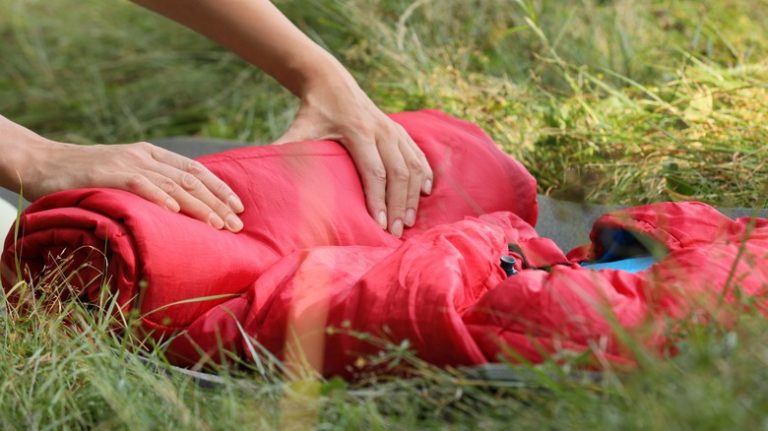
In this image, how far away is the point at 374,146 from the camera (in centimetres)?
204

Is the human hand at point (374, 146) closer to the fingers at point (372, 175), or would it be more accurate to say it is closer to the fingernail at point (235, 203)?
the fingers at point (372, 175)

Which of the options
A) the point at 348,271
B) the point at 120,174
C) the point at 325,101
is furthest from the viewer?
the point at 325,101

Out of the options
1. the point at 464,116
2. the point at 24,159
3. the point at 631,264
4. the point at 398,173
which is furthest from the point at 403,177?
the point at 464,116

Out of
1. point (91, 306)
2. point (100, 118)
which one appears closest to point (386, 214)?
point (91, 306)

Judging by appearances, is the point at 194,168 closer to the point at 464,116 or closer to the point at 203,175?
the point at 203,175

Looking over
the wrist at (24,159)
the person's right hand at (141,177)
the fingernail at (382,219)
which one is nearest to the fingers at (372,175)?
the fingernail at (382,219)

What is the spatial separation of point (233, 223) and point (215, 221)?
46mm

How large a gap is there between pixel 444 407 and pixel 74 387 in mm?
517

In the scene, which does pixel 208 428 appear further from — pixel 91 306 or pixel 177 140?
pixel 177 140

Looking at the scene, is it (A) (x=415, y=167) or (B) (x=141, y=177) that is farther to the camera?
(A) (x=415, y=167)

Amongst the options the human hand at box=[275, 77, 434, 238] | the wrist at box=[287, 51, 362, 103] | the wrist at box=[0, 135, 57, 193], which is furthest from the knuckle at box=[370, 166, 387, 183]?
the wrist at box=[0, 135, 57, 193]

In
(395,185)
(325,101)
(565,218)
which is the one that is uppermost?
(325,101)

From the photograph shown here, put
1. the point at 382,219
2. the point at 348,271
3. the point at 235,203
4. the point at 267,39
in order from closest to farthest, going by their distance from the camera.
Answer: the point at 348,271
the point at 235,203
the point at 382,219
the point at 267,39

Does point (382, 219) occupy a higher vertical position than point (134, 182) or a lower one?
lower
